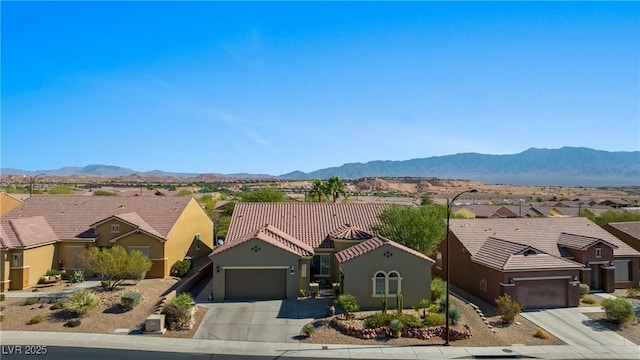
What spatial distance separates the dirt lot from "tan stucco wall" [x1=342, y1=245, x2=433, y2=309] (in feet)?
30.8

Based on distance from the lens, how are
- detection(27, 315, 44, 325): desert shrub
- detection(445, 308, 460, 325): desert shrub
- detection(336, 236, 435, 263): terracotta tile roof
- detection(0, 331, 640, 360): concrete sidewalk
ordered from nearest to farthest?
detection(0, 331, 640, 360): concrete sidewalk < detection(27, 315, 44, 325): desert shrub < detection(445, 308, 460, 325): desert shrub < detection(336, 236, 435, 263): terracotta tile roof

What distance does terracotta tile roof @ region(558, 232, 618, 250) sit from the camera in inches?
1395

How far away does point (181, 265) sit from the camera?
37.3m

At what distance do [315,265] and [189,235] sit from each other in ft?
43.7

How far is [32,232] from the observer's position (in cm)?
3512

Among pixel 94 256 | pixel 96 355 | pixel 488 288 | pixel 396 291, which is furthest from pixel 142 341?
pixel 488 288

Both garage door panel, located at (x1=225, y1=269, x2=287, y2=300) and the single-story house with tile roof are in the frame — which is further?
the single-story house with tile roof

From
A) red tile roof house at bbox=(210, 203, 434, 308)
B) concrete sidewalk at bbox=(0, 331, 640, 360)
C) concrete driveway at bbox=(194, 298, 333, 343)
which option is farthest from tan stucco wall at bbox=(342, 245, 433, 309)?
concrete sidewalk at bbox=(0, 331, 640, 360)

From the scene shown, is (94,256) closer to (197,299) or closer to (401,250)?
(197,299)

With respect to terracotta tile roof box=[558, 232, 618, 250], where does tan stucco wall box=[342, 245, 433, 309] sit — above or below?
below

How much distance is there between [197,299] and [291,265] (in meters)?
6.61

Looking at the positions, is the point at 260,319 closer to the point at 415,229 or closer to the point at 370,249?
the point at 370,249

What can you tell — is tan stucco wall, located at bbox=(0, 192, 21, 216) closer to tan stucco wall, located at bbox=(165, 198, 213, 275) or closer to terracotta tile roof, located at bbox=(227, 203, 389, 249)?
tan stucco wall, located at bbox=(165, 198, 213, 275)

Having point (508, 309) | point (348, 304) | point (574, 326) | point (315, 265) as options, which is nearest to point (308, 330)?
point (348, 304)
